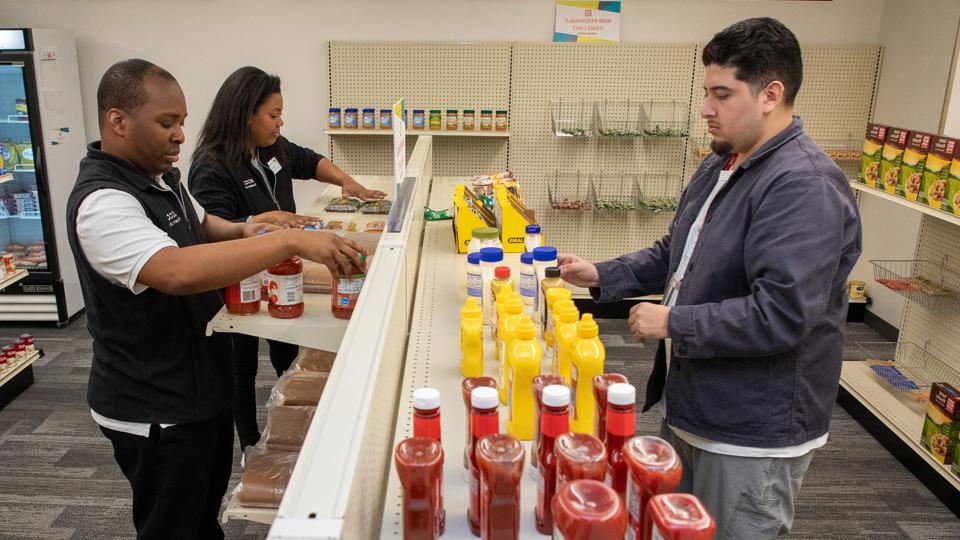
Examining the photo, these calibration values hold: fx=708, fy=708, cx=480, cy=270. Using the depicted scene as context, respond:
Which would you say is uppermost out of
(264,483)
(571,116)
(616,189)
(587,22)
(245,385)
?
(587,22)

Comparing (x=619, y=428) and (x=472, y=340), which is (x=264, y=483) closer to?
(x=472, y=340)

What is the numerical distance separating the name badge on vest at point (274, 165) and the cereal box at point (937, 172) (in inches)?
133

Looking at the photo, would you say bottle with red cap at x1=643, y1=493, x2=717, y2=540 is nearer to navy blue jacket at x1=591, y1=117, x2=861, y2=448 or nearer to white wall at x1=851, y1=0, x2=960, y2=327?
navy blue jacket at x1=591, y1=117, x2=861, y2=448

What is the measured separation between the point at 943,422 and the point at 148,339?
365 cm

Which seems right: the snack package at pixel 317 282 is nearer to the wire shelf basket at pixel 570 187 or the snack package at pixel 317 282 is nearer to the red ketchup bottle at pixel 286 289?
the red ketchup bottle at pixel 286 289

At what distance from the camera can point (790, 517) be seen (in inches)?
79.7

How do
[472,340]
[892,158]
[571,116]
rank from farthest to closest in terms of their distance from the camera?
1. [571,116]
2. [892,158]
3. [472,340]

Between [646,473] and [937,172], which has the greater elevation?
[937,172]

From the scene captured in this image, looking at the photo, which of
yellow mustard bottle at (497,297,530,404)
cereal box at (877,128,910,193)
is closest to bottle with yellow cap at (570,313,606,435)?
yellow mustard bottle at (497,297,530,404)

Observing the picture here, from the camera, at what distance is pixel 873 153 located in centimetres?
421

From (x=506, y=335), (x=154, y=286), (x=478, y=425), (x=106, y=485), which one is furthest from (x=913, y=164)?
(x=106, y=485)

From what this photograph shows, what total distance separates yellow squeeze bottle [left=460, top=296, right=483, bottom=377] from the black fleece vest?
83cm

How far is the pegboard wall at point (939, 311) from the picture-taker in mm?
4066

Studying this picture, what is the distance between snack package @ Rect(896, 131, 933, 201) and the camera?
3.77 m
